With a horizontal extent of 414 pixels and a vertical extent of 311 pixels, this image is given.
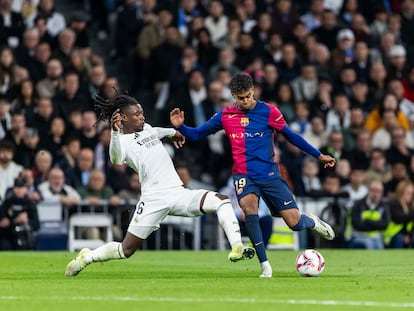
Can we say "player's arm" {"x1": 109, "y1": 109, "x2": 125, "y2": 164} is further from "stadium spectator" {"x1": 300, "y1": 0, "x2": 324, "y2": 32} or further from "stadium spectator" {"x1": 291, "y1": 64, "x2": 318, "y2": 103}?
"stadium spectator" {"x1": 300, "y1": 0, "x2": 324, "y2": 32}

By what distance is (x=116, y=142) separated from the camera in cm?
1454

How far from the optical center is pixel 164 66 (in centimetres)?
2633

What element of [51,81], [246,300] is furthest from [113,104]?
[51,81]

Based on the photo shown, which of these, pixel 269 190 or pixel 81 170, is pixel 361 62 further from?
pixel 269 190

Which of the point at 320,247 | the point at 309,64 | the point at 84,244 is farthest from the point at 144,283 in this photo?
the point at 309,64

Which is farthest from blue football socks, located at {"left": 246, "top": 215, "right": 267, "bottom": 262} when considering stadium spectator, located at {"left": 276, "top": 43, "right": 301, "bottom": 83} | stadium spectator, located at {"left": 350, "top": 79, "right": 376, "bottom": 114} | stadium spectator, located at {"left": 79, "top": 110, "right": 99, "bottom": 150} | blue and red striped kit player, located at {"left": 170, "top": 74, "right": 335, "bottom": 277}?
stadium spectator, located at {"left": 350, "top": 79, "right": 376, "bottom": 114}

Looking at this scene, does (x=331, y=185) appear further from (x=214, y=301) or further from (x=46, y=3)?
(x=214, y=301)

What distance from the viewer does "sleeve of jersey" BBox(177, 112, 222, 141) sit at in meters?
15.5

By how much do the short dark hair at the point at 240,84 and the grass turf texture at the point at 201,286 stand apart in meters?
2.10

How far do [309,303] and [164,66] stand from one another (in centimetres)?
1519

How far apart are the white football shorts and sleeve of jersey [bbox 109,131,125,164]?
56cm

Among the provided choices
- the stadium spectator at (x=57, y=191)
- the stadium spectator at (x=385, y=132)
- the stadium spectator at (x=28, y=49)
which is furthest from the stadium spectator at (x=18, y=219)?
the stadium spectator at (x=385, y=132)

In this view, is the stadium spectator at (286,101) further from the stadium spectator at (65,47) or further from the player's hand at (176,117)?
the player's hand at (176,117)

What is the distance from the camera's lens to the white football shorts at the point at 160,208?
48.5 ft
